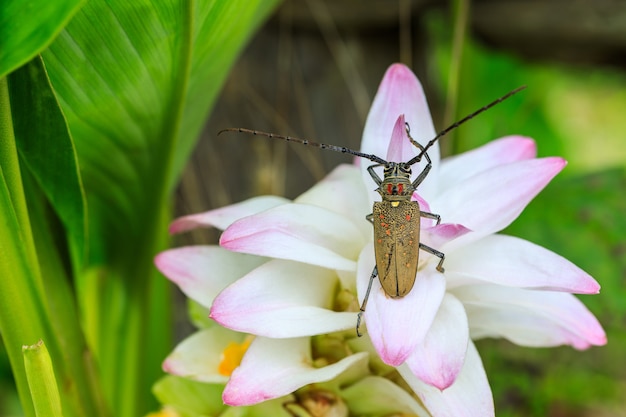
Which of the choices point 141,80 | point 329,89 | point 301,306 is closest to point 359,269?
point 301,306

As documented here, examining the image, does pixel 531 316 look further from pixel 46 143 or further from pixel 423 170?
pixel 46 143

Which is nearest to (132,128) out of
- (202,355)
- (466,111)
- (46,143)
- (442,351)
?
(46,143)

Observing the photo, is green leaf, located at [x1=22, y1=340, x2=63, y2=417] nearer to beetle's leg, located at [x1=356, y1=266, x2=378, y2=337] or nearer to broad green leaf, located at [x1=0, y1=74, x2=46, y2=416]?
broad green leaf, located at [x1=0, y1=74, x2=46, y2=416]

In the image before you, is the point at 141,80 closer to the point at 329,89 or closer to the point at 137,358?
the point at 137,358

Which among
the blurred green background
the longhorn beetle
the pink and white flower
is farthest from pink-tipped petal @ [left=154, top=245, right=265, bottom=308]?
the blurred green background

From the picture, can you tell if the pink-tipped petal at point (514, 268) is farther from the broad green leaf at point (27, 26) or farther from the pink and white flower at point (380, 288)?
the broad green leaf at point (27, 26)

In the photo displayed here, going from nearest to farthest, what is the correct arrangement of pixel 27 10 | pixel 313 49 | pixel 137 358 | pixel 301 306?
pixel 27 10
pixel 301 306
pixel 137 358
pixel 313 49

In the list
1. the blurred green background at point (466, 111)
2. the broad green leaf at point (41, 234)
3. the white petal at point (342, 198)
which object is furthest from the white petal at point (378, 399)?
the blurred green background at point (466, 111)
